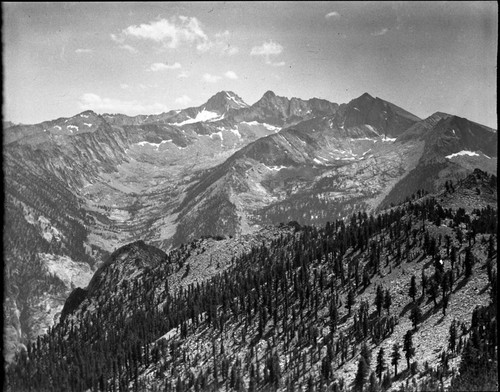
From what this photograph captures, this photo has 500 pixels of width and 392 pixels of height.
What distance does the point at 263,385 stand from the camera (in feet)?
527

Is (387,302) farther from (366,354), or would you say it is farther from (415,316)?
(366,354)

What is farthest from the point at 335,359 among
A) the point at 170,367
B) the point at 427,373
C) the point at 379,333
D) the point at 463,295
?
the point at 170,367

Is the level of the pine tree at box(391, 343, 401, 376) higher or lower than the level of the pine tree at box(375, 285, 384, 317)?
lower

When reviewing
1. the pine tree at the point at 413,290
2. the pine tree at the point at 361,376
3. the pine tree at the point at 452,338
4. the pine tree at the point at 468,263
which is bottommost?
the pine tree at the point at 361,376

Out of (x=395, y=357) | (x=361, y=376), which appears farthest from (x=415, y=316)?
(x=361, y=376)

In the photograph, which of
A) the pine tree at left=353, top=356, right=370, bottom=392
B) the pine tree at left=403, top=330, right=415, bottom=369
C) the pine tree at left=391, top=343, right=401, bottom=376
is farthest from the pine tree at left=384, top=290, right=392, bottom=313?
the pine tree at left=353, top=356, right=370, bottom=392

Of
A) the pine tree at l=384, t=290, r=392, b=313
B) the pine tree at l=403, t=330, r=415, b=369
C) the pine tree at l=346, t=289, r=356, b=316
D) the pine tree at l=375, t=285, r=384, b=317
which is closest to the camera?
the pine tree at l=403, t=330, r=415, b=369

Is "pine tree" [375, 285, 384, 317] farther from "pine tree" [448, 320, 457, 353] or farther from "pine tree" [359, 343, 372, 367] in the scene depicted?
"pine tree" [448, 320, 457, 353]

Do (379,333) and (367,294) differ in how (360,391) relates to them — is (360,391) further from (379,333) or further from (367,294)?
(367,294)

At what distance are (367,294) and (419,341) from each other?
133ft

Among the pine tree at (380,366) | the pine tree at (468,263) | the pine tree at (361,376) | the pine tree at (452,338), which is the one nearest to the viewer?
the pine tree at (361,376)

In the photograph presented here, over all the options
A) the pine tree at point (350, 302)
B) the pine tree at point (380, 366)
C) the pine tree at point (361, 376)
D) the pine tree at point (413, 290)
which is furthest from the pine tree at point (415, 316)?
the pine tree at point (361, 376)

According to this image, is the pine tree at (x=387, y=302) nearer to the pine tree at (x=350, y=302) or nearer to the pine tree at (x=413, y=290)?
the pine tree at (x=413, y=290)

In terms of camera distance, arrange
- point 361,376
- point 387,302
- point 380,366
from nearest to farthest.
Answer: point 361,376 → point 380,366 → point 387,302
